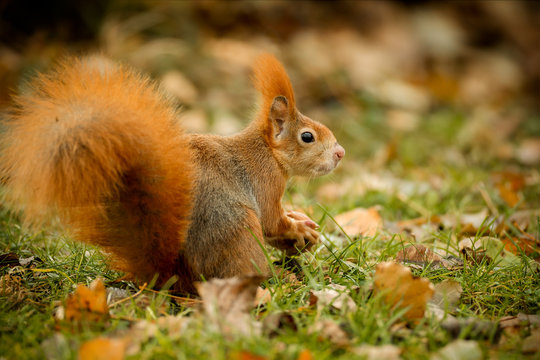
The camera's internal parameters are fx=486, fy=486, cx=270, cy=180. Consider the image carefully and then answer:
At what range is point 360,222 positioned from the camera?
2.07 meters

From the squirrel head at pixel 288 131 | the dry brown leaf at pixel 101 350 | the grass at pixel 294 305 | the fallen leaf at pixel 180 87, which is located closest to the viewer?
the dry brown leaf at pixel 101 350

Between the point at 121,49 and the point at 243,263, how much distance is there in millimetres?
3062

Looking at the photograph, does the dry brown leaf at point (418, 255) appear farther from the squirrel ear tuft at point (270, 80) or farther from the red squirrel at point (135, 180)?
the squirrel ear tuft at point (270, 80)

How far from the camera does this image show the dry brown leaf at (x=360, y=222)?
6.55ft

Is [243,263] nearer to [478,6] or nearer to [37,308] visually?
[37,308]

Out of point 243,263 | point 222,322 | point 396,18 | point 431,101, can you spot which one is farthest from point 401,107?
point 222,322

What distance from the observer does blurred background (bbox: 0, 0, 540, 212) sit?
3.62 m

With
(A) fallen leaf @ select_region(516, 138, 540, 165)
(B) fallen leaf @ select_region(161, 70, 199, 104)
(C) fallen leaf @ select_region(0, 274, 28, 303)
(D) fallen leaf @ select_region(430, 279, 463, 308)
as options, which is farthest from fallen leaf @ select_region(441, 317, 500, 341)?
(B) fallen leaf @ select_region(161, 70, 199, 104)

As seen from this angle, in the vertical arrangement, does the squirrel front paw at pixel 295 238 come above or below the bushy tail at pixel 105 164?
below

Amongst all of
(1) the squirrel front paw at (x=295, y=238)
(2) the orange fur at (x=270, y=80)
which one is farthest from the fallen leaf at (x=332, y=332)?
(2) the orange fur at (x=270, y=80)

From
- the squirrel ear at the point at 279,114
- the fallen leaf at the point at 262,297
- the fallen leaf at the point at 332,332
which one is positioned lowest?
the fallen leaf at the point at 262,297

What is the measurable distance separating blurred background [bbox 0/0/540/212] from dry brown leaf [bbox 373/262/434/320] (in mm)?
991

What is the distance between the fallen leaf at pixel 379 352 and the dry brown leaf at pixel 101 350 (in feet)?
1.67

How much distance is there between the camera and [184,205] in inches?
52.9
